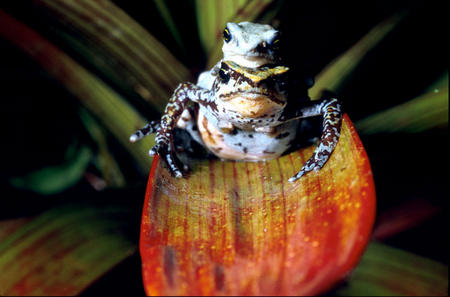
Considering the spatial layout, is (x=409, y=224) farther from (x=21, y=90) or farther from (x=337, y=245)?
(x=21, y=90)

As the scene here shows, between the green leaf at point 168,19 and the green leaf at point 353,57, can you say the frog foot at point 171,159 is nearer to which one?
the green leaf at point 168,19

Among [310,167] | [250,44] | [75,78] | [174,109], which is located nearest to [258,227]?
[310,167]

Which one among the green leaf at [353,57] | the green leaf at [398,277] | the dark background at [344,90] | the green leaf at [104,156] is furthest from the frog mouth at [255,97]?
the green leaf at [104,156]

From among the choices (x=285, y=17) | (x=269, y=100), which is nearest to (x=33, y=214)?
(x=269, y=100)

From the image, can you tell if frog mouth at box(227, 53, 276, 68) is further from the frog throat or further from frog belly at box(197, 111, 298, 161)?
frog belly at box(197, 111, 298, 161)

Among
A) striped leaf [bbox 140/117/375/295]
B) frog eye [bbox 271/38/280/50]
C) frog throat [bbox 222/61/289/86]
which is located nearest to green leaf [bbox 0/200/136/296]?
striped leaf [bbox 140/117/375/295]

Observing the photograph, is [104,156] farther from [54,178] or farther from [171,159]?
[171,159]
